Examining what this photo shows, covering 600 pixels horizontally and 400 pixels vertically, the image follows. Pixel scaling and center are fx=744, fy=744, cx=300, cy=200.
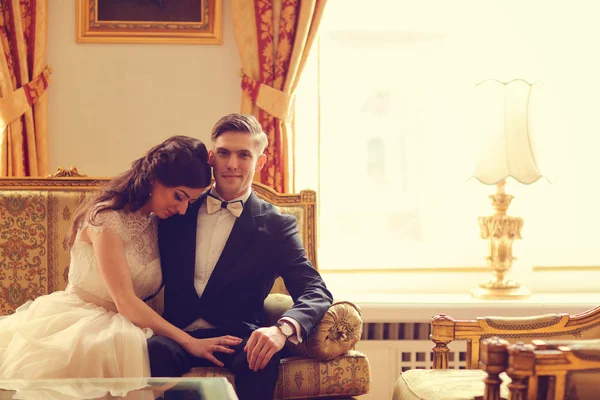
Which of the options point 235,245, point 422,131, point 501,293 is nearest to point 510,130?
point 422,131

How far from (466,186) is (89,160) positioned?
2.06m

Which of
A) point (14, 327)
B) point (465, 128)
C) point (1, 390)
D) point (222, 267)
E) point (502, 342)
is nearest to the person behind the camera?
point (502, 342)

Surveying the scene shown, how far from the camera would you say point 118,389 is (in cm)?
197

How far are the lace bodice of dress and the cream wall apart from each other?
1329mm

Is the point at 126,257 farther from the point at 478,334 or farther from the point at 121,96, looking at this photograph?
the point at 121,96

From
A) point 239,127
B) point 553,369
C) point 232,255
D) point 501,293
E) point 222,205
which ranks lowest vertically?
point 501,293

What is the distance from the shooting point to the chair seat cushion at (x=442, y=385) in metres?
2.19

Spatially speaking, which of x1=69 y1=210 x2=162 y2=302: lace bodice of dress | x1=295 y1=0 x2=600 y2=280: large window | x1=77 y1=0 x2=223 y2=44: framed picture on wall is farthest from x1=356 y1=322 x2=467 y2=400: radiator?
x1=77 y1=0 x2=223 y2=44: framed picture on wall

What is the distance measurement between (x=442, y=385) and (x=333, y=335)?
1.41 feet

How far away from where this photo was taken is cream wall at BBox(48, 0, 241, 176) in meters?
3.92

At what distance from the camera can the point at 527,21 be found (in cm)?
416

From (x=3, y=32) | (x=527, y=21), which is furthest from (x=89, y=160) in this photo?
(x=527, y=21)

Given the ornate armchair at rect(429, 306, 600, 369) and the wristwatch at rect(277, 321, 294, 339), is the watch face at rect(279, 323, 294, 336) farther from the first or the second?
the ornate armchair at rect(429, 306, 600, 369)

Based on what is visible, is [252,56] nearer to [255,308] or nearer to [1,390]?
[255,308]
